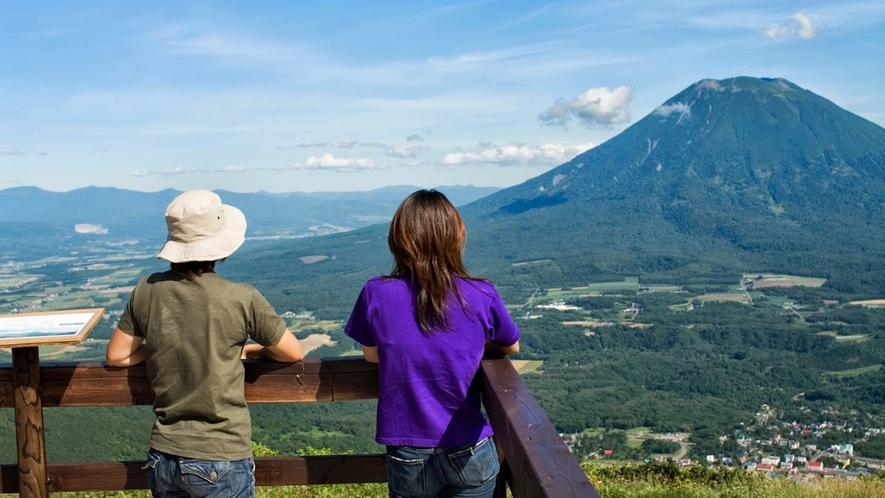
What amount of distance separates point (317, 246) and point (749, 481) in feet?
489

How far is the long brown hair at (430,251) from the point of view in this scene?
108 inches

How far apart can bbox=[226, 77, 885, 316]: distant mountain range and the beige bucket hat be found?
110 m

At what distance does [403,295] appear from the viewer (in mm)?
2789

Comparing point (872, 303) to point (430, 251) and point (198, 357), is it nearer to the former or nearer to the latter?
point (430, 251)

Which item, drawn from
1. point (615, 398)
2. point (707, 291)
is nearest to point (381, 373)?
point (615, 398)

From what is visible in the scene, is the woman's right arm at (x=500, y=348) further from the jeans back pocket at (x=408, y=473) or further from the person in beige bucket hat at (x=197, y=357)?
the person in beige bucket hat at (x=197, y=357)

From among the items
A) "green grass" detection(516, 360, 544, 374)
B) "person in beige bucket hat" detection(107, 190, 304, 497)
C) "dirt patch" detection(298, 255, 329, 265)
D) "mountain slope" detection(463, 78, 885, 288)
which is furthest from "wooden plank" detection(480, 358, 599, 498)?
"dirt patch" detection(298, 255, 329, 265)

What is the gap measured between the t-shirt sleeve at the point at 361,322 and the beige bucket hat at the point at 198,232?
473mm

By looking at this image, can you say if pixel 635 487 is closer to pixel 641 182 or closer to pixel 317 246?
pixel 317 246

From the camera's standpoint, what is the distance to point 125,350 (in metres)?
3.01

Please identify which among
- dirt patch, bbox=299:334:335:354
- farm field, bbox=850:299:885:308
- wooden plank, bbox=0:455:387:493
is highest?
wooden plank, bbox=0:455:387:493

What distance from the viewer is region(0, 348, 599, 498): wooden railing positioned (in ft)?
10.3

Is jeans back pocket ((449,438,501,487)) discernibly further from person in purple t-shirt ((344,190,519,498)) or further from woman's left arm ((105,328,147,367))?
woman's left arm ((105,328,147,367))

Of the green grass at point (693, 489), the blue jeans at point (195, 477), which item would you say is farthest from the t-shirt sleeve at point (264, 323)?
the green grass at point (693, 489)
